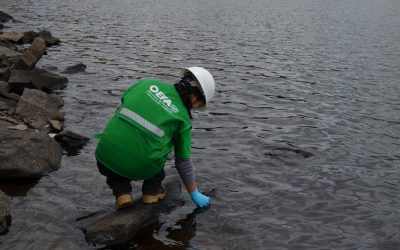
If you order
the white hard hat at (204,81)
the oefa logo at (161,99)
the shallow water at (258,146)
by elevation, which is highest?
the white hard hat at (204,81)

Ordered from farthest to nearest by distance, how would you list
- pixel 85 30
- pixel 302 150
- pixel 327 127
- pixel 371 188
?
pixel 85 30 → pixel 327 127 → pixel 302 150 → pixel 371 188

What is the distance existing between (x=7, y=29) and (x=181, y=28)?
1447 cm

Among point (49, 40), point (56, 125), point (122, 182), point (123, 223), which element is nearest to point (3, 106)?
point (56, 125)

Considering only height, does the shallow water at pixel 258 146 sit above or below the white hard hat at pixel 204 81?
below

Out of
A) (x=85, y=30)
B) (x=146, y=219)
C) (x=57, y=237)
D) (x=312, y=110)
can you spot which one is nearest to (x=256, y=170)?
(x=146, y=219)

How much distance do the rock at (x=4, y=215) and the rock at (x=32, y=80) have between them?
8134 millimetres

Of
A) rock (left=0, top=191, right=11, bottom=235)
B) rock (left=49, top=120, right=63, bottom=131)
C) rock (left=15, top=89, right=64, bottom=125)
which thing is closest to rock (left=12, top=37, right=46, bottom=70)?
rock (left=15, top=89, right=64, bottom=125)

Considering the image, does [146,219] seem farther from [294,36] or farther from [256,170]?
[294,36]

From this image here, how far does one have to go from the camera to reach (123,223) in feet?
23.3

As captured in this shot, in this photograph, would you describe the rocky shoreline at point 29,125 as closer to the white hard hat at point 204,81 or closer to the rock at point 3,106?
the rock at point 3,106

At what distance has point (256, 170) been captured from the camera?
10.6 m

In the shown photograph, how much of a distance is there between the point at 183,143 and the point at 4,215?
3.12m

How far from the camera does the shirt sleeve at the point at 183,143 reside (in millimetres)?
7055

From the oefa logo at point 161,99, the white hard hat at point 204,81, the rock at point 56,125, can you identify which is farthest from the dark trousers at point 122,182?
the rock at point 56,125
